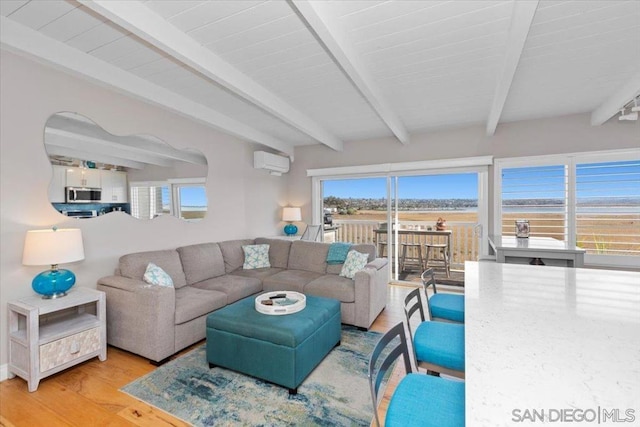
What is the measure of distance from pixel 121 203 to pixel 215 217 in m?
1.29

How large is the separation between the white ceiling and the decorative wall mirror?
1.77 ft

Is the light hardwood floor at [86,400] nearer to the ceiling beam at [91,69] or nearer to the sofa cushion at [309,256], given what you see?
the sofa cushion at [309,256]

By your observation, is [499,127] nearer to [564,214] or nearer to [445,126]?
[445,126]

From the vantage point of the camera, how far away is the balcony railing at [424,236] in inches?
191

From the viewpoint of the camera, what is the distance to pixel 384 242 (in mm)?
5172

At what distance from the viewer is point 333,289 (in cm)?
325

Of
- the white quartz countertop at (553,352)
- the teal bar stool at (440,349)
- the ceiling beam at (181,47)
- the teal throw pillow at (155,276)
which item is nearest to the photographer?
the white quartz countertop at (553,352)

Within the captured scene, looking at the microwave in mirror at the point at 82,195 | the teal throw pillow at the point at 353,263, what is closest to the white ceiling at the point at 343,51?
the microwave in mirror at the point at 82,195

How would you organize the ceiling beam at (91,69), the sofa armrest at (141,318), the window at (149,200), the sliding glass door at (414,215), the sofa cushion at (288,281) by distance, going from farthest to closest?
the sliding glass door at (414,215) → the sofa cushion at (288,281) → the window at (149,200) → the sofa armrest at (141,318) → the ceiling beam at (91,69)

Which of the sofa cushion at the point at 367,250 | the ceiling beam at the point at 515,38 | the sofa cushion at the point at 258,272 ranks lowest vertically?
the sofa cushion at the point at 258,272

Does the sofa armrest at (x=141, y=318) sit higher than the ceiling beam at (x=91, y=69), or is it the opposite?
the ceiling beam at (x=91, y=69)

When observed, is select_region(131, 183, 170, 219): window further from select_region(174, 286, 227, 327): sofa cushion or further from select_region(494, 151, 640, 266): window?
select_region(494, 151, 640, 266): window

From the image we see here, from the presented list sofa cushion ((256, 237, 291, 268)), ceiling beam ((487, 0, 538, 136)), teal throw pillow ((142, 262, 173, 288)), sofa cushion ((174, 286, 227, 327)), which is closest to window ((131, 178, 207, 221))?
teal throw pillow ((142, 262, 173, 288))

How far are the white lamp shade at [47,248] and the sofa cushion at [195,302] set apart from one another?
923mm
